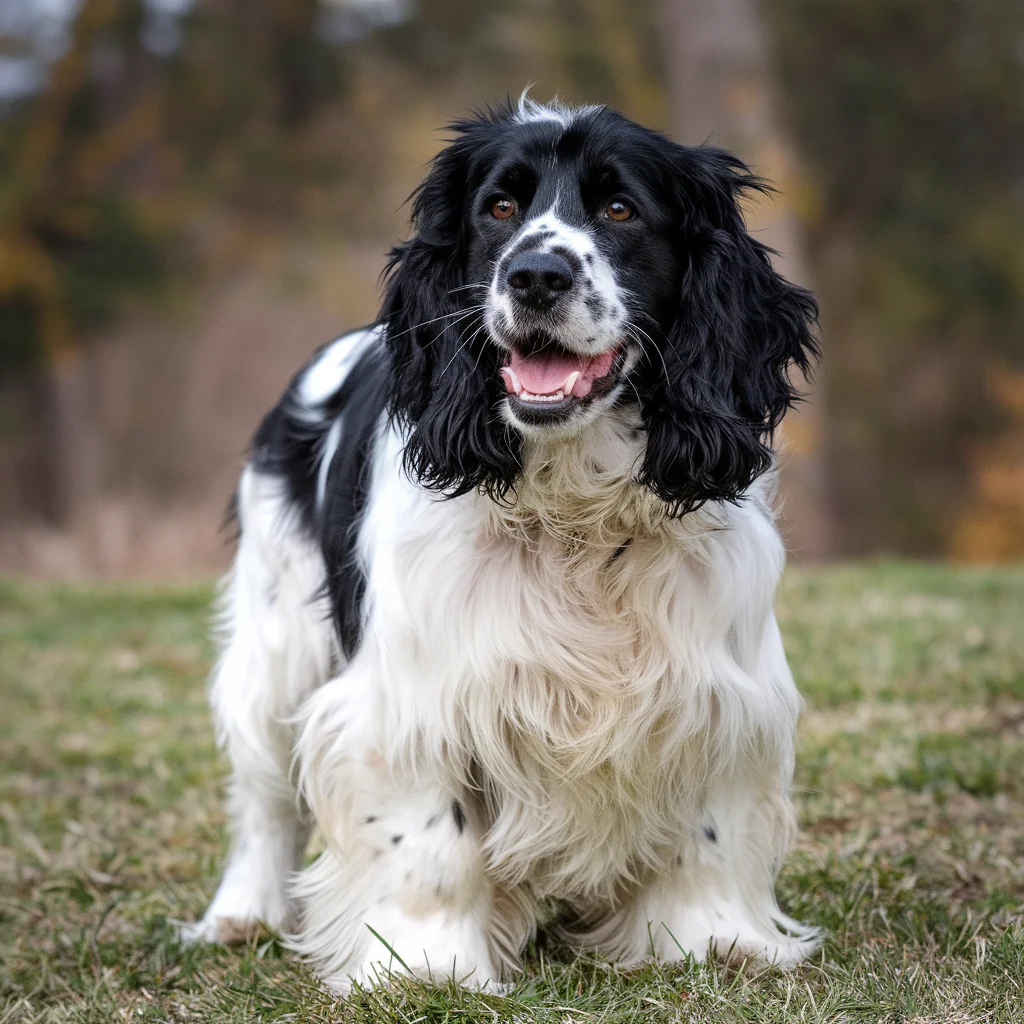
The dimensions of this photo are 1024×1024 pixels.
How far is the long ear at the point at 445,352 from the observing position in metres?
3.33

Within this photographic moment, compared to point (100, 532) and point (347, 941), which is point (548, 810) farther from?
point (100, 532)

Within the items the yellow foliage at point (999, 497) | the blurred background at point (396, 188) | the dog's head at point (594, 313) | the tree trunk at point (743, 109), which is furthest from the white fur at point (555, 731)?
the yellow foliage at point (999, 497)

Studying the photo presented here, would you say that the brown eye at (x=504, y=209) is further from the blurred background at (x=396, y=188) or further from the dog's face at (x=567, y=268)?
the blurred background at (x=396, y=188)

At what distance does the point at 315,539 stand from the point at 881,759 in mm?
2286

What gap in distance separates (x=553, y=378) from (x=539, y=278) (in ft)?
0.76

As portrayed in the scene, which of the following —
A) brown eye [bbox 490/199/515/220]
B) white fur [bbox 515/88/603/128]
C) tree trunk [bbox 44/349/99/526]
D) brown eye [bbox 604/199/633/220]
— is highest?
white fur [bbox 515/88/603/128]

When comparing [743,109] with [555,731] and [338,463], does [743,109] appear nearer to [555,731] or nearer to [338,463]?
[338,463]

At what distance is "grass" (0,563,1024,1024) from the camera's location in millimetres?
3115

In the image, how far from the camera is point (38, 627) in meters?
9.48

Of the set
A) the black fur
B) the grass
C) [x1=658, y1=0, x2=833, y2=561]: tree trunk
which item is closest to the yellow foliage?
[x1=658, y1=0, x2=833, y2=561]: tree trunk

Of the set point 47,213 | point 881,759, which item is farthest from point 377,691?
point 47,213

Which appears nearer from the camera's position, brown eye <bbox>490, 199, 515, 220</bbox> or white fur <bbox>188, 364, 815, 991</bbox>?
white fur <bbox>188, 364, 815, 991</bbox>

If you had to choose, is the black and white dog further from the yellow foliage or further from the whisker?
the yellow foliage

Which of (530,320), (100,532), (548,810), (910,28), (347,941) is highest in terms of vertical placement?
(910,28)
